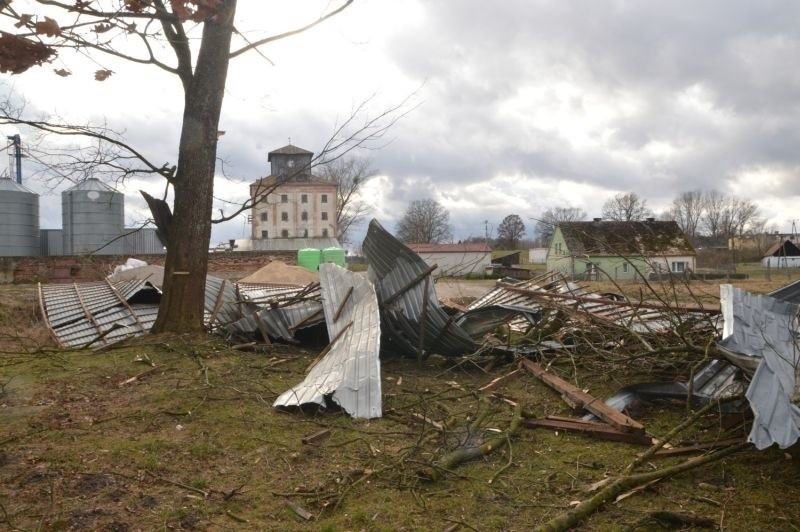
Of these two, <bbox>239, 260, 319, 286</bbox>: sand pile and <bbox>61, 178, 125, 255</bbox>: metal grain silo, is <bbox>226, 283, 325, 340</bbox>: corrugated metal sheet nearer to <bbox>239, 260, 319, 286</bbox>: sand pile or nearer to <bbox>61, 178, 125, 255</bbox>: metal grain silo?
<bbox>239, 260, 319, 286</bbox>: sand pile

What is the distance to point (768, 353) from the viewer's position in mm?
4074

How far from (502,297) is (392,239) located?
234cm

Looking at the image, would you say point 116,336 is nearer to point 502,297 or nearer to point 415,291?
point 415,291

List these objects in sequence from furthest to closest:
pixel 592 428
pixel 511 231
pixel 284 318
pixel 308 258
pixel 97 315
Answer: pixel 511 231, pixel 308 258, pixel 97 315, pixel 284 318, pixel 592 428

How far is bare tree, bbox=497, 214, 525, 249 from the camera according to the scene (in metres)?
72.6

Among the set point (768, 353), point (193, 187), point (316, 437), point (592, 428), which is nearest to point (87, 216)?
point (193, 187)

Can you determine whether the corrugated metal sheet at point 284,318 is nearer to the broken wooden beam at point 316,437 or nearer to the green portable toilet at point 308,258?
the broken wooden beam at point 316,437

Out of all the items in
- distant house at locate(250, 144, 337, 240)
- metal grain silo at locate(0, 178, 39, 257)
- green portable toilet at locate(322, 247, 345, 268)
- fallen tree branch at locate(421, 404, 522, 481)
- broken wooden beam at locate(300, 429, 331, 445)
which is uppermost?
distant house at locate(250, 144, 337, 240)

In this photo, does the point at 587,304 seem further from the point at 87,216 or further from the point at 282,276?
the point at 87,216

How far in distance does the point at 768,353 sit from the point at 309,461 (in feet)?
10.8

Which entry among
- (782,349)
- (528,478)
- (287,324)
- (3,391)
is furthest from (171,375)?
(782,349)

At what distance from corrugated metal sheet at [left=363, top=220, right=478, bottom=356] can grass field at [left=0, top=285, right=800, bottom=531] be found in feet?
2.58

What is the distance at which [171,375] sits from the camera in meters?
6.22

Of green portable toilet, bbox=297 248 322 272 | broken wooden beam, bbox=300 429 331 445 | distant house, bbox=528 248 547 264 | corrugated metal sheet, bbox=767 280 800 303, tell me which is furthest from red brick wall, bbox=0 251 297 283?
distant house, bbox=528 248 547 264
